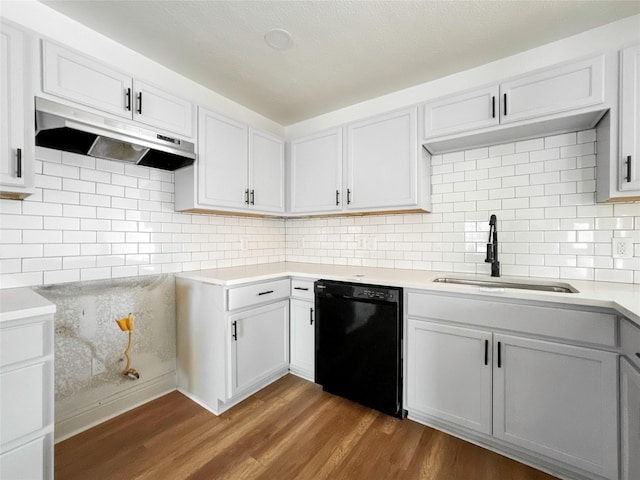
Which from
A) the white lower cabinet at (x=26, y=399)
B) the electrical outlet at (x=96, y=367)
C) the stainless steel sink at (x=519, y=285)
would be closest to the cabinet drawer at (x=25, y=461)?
the white lower cabinet at (x=26, y=399)

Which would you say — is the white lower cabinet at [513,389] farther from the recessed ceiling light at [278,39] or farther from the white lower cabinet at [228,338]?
the recessed ceiling light at [278,39]

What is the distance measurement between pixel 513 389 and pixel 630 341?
593 mm

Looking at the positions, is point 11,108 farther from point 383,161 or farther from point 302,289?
point 383,161

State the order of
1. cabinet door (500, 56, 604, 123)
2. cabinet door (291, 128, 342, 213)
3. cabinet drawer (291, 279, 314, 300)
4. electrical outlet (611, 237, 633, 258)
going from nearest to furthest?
cabinet door (500, 56, 604, 123), electrical outlet (611, 237, 633, 258), cabinet drawer (291, 279, 314, 300), cabinet door (291, 128, 342, 213)

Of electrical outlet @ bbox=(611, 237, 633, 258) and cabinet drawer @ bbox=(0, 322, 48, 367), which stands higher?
electrical outlet @ bbox=(611, 237, 633, 258)

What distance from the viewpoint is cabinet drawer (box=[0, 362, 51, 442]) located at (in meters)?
1.14

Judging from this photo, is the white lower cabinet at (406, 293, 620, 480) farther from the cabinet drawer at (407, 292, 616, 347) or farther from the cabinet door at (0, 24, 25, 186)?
the cabinet door at (0, 24, 25, 186)

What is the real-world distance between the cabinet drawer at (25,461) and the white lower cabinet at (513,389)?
1.91 meters

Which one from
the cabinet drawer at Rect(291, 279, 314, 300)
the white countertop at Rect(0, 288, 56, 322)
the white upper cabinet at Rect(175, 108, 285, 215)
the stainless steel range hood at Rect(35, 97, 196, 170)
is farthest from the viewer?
the cabinet drawer at Rect(291, 279, 314, 300)

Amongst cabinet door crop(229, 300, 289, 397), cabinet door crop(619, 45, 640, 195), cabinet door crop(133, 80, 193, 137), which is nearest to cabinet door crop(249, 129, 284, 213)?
cabinet door crop(133, 80, 193, 137)

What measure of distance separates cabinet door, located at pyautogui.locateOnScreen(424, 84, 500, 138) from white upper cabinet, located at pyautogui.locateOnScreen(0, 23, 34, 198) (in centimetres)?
234

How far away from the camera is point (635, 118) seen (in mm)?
1499

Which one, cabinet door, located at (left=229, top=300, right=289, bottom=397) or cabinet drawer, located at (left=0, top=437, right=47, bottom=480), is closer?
cabinet drawer, located at (left=0, top=437, right=47, bottom=480)

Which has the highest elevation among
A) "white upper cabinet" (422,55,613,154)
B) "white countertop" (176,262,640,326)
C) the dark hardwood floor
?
"white upper cabinet" (422,55,613,154)
